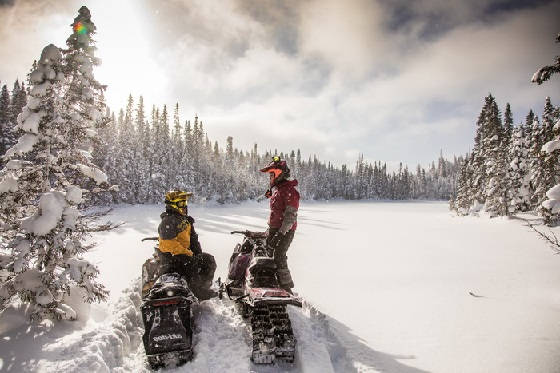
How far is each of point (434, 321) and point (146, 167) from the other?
157 ft

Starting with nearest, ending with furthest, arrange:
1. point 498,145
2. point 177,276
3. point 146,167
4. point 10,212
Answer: point 177,276 < point 10,212 < point 498,145 < point 146,167

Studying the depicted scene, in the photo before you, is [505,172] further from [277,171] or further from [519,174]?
[277,171]

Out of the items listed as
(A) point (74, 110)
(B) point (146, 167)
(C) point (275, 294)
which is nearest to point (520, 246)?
(C) point (275, 294)

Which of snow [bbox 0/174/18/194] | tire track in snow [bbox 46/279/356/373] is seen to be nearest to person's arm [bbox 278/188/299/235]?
tire track in snow [bbox 46/279/356/373]

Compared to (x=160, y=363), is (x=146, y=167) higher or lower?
higher

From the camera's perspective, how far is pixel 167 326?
372cm

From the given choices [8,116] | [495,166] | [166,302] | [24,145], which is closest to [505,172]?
[495,166]

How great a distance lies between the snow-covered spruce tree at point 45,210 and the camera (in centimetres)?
487

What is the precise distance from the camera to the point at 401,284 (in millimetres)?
8906

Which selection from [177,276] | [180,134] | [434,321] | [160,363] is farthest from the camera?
[180,134]

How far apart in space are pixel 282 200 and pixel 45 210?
13.5 feet

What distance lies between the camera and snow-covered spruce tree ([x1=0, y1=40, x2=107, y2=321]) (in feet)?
16.0

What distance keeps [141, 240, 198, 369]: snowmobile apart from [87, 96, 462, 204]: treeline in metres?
4.24

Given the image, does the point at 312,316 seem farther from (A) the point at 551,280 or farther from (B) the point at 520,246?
(B) the point at 520,246
